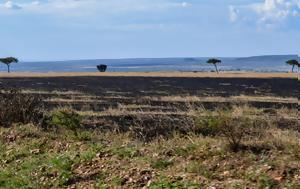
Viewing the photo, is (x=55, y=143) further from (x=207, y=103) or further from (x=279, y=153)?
(x=207, y=103)

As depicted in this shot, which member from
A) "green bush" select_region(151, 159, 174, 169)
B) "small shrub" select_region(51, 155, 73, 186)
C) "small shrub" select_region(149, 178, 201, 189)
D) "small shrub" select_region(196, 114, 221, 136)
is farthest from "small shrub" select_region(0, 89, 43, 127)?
"small shrub" select_region(149, 178, 201, 189)

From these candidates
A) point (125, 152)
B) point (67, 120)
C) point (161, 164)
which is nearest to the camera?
point (161, 164)

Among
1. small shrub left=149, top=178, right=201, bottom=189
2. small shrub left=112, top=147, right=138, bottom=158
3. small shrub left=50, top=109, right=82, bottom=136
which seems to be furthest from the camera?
small shrub left=50, top=109, right=82, bottom=136

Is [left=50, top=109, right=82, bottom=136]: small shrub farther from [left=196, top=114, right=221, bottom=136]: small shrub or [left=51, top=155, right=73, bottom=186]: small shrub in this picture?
[left=196, top=114, right=221, bottom=136]: small shrub

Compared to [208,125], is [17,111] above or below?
below

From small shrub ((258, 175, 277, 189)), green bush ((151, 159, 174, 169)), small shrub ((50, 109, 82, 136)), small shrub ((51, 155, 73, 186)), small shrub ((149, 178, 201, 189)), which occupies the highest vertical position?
small shrub ((50, 109, 82, 136))

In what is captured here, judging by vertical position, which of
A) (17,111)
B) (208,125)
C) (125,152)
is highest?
(208,125)

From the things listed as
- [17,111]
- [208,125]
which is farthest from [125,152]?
[17,111]

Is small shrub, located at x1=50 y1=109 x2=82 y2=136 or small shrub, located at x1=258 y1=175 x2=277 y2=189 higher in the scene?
small shrub, located at x1=50 y1=109 x2=82 y2=136

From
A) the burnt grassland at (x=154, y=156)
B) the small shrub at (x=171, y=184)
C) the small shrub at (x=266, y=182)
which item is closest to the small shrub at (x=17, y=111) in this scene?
the burnt grassland at (x=154, y=156)

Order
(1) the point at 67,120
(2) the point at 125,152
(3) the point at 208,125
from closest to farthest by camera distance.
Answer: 1. (2) the point at 125,152
2. (3) the point at 208,125
3. (1) the point at 67,120

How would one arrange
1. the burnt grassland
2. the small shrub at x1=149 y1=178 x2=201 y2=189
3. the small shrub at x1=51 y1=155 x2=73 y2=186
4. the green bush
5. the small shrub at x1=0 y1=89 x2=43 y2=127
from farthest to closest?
1. the small shrub at x1=0 y1=89 x2=43 y2=127
2. the small shrub at x1=51 y1=155 x2=73 y2=186
3. the green bush
4. the burnt grassland
5. the small shrub at x1=149 y1=178 x2=201 y2=189

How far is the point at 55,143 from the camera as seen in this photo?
12078 mm

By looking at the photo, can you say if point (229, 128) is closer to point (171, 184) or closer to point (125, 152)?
Result: point (125, 152)
